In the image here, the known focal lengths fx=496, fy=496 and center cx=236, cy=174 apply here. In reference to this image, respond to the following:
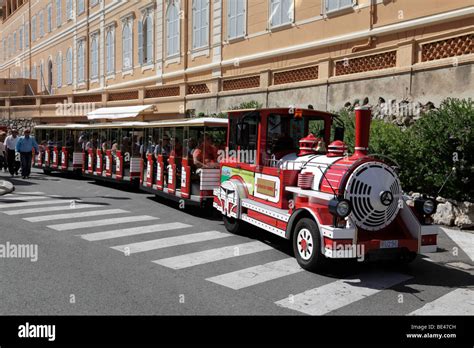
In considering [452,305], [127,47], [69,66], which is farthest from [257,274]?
[69,66]

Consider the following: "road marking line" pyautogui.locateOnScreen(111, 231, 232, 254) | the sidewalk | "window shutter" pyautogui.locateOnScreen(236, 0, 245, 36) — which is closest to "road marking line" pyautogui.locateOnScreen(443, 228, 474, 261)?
"road marking line" pyautogui.locateOnScreen(111, 231, 232, 254)

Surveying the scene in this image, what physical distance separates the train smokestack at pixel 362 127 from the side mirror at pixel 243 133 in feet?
8.18

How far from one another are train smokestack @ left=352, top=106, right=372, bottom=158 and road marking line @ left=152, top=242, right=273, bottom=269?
99.0 inches

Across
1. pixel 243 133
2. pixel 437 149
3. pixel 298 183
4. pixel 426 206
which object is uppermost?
pixel 243 133

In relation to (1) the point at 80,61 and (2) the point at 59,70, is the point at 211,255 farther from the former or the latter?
(2) the point at 59,70

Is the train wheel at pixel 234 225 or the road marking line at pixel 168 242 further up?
the train wheel at pixel 234 225

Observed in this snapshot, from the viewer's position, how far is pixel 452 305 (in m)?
5.75

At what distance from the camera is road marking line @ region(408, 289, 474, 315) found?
5.52 meters

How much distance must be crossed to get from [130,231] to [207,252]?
213 centimetres

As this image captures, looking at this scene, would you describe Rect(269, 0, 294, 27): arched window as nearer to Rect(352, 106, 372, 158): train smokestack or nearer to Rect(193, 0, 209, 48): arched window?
Rect(193, 0, 209, 48): arched window

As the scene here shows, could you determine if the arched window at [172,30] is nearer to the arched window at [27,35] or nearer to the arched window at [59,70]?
the arched window at [59,70]

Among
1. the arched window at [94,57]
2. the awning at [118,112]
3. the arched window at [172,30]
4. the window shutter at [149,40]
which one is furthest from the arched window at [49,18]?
the arched window at [172,30]

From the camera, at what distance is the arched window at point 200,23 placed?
77.3 ft
